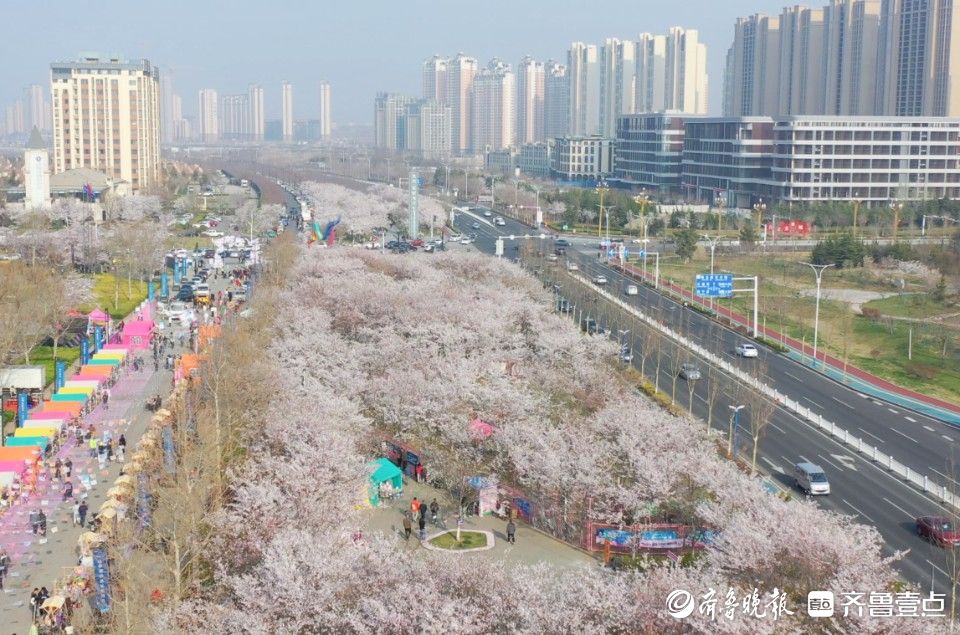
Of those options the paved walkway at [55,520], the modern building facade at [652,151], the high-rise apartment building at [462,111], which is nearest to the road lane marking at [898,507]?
the paved walkway at [55,520]

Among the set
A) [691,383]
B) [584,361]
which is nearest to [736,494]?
[584,361]

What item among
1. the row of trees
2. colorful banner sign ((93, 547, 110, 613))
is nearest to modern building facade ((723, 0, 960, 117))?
the row of trees

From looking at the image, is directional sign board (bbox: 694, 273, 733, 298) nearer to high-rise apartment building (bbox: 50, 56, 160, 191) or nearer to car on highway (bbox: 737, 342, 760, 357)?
car on highway (bbox: 737, 342, 760, 357)

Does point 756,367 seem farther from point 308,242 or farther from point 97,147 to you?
point 97,147

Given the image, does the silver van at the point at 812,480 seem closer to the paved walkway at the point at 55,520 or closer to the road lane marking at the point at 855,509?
the road lane marking at the point at 855,509

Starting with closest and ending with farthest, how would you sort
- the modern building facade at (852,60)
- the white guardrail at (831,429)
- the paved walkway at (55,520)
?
1. the paved walkway at (55,520)
2. the white guardrail at (831,429)
3. the modern building facade at (852,60)

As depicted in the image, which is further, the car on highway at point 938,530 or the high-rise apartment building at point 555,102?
the high-rise apartment building at point 555,102

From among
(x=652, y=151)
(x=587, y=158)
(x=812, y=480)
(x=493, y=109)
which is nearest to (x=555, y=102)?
(x=493, y=109)
